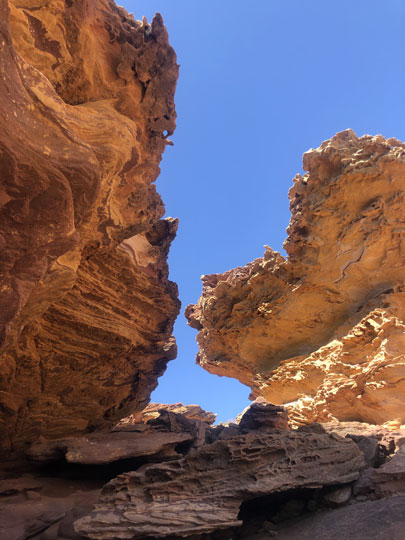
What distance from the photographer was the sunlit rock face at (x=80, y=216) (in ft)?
16.6

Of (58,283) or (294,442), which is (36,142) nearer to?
(58,283)

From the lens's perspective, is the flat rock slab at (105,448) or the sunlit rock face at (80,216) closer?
the sunlit rock face at (80,216)

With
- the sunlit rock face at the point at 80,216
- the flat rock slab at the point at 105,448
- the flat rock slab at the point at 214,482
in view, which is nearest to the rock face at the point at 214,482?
the flat rock slab at the point at 214,482

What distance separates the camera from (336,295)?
14.5 meters

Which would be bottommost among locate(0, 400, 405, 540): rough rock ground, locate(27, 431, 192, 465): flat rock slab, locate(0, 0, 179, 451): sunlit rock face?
locate(0, 400, 405, 540): rough rock ground

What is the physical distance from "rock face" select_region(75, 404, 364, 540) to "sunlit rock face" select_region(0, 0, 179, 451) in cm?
376

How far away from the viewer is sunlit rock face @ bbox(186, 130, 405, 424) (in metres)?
12.2

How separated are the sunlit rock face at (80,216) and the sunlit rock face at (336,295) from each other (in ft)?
18.1

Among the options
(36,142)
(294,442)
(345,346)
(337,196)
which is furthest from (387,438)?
(36,142)

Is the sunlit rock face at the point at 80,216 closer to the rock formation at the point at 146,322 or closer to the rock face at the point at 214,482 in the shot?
the rock formation at the point at 146,322

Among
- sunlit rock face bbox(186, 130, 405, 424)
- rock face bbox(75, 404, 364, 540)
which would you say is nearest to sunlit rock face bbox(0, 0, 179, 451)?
rock face bbox(75, 404, 364, 540)

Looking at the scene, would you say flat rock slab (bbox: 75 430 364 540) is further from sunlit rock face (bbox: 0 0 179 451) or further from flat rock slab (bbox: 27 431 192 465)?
sunlit rock face (bbox: 0 0 179 451)

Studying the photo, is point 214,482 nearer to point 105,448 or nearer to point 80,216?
point 105,448

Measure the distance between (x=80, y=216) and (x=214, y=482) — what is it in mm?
5972
